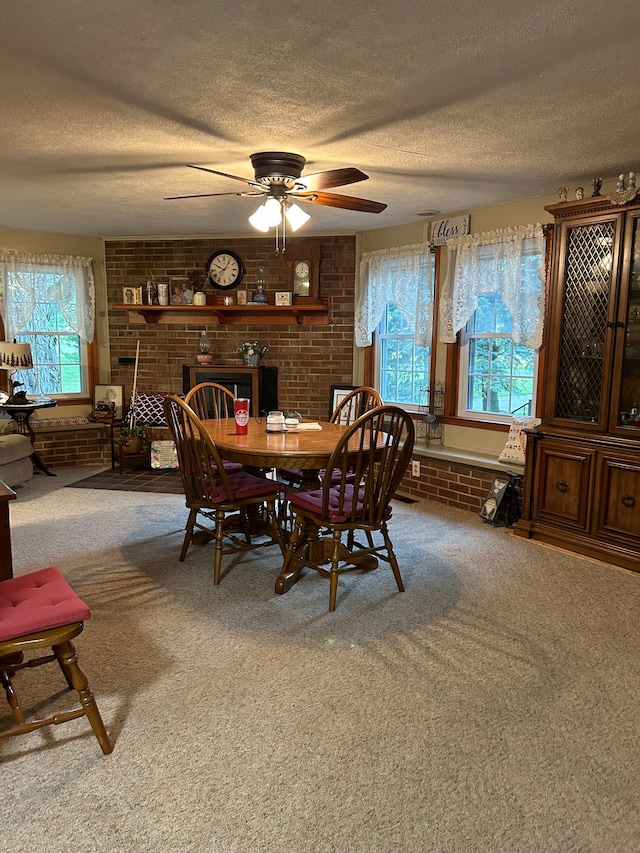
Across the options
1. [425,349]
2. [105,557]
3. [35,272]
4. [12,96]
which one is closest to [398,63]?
[12,96]

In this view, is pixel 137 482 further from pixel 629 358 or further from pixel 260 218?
pixel 629 358

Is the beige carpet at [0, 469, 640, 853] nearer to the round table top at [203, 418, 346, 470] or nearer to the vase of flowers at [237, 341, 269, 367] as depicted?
the round table top at [203, 418, 346, 470]

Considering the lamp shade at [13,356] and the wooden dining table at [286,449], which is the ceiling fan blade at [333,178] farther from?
the lamp shade at [13,356]

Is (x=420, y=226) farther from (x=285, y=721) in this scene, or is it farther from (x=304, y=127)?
(x=285, y=721)

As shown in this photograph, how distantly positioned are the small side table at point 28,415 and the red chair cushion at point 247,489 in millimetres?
2785

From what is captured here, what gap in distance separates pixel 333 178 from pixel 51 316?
13.9ft

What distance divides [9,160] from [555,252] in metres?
3.32

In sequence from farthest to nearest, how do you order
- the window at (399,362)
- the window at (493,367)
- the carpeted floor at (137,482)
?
the window at (399,362) < the carpeted floor at (137,482) < the window at (493,367)

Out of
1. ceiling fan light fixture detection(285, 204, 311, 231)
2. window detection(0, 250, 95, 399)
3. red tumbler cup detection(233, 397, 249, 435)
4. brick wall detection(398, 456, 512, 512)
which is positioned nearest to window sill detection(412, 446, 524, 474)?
brick wall detection(398, 456, 512, 512)

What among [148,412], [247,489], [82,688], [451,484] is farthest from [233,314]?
[82,688]

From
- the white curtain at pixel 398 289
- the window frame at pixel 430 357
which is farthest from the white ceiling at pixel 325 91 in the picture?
the white curtain at pixel 398 289

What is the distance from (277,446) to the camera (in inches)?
118

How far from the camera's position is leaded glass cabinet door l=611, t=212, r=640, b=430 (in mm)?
3406

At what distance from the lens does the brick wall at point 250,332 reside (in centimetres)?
576
